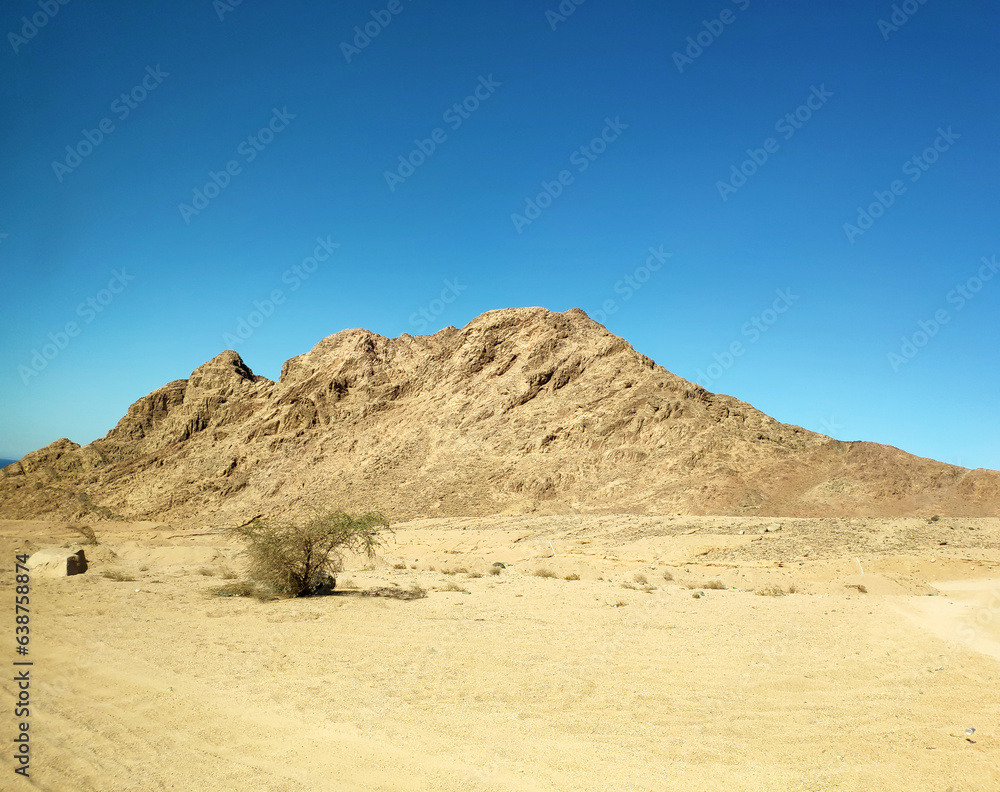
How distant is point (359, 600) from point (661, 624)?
21.8ft

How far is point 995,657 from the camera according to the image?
942 cm

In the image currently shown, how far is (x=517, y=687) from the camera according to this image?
7785 millimetres

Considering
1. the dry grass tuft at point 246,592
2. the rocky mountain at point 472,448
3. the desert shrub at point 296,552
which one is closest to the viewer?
the dry grass tuft at point 246,592

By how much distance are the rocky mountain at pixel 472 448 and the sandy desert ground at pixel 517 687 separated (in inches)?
1103

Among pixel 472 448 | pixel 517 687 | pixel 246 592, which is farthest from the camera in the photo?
pixel 472 448

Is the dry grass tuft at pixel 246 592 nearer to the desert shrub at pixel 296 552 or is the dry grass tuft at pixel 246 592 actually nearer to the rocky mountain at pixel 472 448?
the desert shrub at pixel 296 552

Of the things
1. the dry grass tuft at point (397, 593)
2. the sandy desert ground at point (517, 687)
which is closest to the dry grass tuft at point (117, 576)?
the sandy desert ground at point (517, 687)

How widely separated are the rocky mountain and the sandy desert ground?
91.9ft

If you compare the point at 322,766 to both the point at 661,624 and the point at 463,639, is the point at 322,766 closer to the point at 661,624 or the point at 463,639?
the point at 463,639

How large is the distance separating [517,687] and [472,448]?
46.4 meters

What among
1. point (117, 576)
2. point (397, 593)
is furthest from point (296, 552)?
point (117, 576)

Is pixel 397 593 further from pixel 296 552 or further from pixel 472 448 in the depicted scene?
pixel 472 448

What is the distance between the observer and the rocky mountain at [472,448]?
42781 millimetres

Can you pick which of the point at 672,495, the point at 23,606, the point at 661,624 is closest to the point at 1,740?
the point at 23,606
